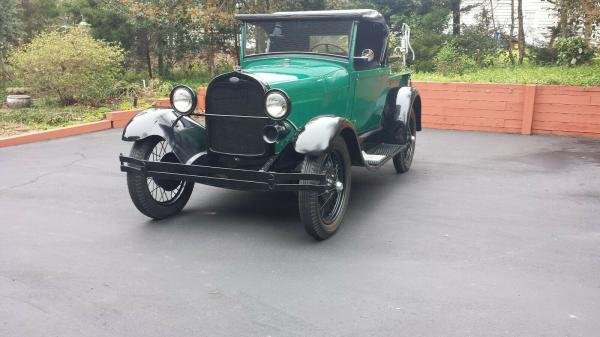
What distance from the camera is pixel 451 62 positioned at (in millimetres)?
11703

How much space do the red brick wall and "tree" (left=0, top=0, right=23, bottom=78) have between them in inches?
372

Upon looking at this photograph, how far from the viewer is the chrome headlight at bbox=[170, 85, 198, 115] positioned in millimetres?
4562

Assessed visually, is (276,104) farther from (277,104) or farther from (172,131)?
(172,131)

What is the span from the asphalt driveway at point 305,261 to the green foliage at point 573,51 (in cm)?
628

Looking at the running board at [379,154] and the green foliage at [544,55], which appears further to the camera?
the green foliage at [544,55]

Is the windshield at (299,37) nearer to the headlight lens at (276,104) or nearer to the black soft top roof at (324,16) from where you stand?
the black soft top roof at (324,16)

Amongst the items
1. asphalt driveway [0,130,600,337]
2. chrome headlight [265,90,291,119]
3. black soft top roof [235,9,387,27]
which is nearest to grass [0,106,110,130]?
asphalt driveway [0,130,600,337]

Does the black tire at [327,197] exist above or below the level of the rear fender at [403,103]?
below

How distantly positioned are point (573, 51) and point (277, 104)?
32.3 ft

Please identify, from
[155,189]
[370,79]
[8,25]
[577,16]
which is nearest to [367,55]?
[370,79]

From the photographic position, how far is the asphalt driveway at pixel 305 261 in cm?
298

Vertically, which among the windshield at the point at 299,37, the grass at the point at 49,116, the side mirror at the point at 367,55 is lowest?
the grass at the point at 49,116

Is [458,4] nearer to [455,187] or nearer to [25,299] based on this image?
[455,187]

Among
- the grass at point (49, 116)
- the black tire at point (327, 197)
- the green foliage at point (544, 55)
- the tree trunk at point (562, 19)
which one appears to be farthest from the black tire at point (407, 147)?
the green foliage at point (544, 55)
